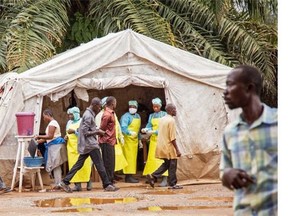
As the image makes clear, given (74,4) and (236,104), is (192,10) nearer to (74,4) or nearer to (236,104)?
(74,4)

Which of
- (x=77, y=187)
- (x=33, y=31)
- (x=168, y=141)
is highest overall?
(x=33, y=31)

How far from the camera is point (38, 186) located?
13812 mm

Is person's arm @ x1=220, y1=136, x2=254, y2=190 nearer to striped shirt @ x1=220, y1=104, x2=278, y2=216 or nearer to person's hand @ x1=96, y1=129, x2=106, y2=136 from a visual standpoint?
striped shirt @ x1=220, y1=104, x2=278, y2=216

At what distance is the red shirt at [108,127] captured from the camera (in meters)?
13.0

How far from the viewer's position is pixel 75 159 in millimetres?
13539

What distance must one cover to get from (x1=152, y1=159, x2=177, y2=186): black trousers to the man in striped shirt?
8.89 metres

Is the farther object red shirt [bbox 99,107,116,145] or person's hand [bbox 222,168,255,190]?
red shirt [bbox 99,107,116,145]

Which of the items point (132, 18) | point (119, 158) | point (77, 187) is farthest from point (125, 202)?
point (132, 18)

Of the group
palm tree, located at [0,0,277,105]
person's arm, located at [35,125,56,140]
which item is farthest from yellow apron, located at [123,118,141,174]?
palm tree, located at [0,0,277,105]

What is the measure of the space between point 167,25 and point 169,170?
15.9ft

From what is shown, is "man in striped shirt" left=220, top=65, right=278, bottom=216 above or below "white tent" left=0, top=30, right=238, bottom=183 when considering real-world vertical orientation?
below

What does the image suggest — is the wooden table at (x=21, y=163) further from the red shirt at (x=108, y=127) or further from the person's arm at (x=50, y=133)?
the red shirt at (x=108, y=127)

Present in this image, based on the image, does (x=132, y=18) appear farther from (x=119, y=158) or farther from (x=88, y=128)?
(x=88, y=128)

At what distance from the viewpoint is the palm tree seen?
54.2ft
